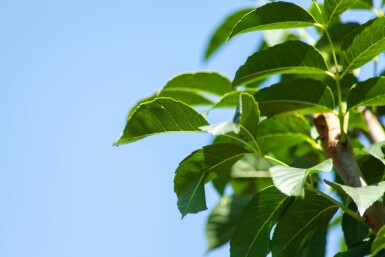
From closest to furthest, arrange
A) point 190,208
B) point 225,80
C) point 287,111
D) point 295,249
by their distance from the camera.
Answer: point 190,208
point 295,249
point 287,111
point 225,80

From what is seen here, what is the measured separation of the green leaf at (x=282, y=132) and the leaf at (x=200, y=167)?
282 mm

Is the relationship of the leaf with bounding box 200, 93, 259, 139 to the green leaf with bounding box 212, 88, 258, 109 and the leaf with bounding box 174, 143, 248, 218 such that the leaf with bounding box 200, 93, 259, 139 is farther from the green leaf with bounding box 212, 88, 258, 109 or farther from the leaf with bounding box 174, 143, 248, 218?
the green leaf with bounding box 212, 88, 258, 109

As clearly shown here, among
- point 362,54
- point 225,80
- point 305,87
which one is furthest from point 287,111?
point 225,80

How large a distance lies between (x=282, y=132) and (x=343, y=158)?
0.88ft

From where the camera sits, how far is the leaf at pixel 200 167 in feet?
4.09

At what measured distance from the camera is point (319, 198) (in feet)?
4.20

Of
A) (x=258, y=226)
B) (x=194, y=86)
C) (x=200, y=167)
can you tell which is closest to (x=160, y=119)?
(x=200, y=167)

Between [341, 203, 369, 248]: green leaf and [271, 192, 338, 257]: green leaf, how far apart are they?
72 mm

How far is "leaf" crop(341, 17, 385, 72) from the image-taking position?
1266 mm

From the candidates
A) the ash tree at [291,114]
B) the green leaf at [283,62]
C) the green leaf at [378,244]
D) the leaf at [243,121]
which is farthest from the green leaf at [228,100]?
the green leaf at [378,244]

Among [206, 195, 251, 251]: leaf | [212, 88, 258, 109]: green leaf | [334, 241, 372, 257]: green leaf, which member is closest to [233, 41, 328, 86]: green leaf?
[212, 88, 258, 109]: green leaf

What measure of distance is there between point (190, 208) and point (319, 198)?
0.80 ft

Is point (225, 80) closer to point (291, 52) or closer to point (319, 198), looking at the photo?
point (291, 52)

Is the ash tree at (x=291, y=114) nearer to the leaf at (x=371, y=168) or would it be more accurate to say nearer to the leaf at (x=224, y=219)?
the leaf at (x=371, y=168)
